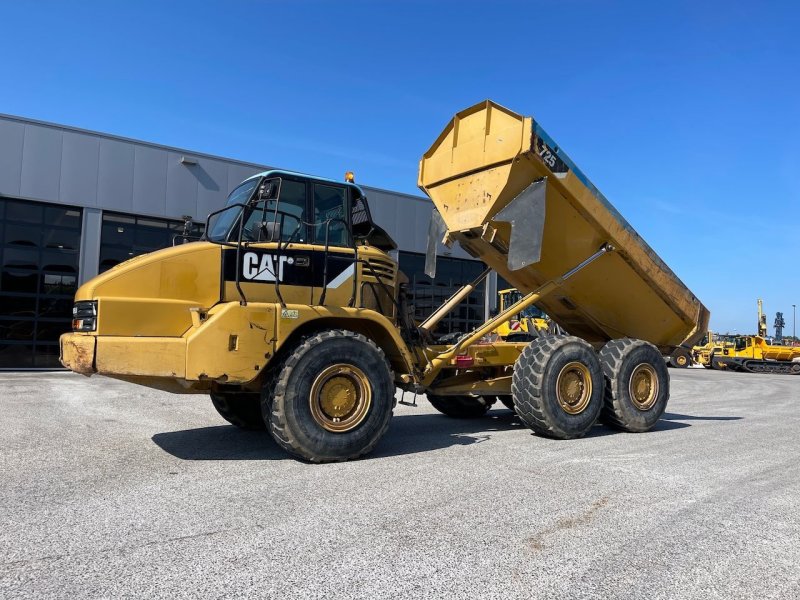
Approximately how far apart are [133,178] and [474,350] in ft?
46.4

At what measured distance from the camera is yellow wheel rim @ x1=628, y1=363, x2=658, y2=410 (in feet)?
25.3

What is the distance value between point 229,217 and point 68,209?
13.9 meters

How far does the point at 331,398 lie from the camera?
536 cm

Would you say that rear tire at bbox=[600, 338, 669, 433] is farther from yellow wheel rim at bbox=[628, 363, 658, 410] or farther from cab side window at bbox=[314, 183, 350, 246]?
cab side window at bbox=[314, 183, 350, 246]

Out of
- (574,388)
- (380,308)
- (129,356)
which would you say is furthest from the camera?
(574,388)

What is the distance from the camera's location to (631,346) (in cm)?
771

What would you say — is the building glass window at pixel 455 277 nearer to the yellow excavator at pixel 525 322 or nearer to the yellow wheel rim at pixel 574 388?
the yellow excavator at pixel 525 322

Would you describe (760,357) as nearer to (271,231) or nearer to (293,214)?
(293,214)

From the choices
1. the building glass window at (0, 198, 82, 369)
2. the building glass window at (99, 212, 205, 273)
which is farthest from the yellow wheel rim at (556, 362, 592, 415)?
the building glass window at (0, 198, 82, 369)

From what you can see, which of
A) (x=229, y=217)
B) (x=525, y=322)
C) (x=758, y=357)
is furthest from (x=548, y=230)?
(x=758, y=357)

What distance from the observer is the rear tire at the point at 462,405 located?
8.74 metres

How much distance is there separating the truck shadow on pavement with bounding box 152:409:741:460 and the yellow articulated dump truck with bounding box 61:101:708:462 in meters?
0.35

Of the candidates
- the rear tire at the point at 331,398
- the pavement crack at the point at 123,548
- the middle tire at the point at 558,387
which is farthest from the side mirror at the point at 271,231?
the middle tire at the point at 558,387

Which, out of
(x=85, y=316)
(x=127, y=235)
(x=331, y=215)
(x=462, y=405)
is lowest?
(x=462, y=405)
